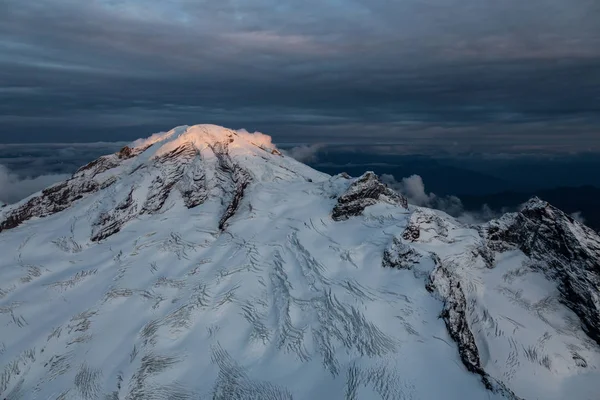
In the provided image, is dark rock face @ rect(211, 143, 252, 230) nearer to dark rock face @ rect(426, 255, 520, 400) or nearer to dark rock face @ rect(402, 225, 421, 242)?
dark rock face @ rect(402, 225, 421, 242)

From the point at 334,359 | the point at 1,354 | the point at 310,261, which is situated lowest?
the point at 1,354

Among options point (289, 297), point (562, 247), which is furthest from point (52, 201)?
point (562, 247)

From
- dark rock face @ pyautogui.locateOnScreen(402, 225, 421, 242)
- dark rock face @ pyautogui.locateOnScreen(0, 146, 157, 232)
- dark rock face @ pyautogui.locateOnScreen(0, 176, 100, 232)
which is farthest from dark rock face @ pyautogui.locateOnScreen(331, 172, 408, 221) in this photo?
dark rock face @ pyautogui.locateOnScreen(0, 176, 100, 232)

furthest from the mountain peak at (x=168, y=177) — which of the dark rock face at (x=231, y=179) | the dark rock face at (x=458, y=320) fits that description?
the dark rock face at (x=458, y=320)

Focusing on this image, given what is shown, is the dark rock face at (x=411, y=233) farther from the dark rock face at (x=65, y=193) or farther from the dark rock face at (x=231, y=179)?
the dark rock face at (x=65, y=193)

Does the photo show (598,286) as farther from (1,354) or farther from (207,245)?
(1,354)

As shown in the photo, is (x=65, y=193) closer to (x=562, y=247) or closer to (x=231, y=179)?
(x=231, y=179)

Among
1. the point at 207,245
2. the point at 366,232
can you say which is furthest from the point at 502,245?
the point at 207,245
